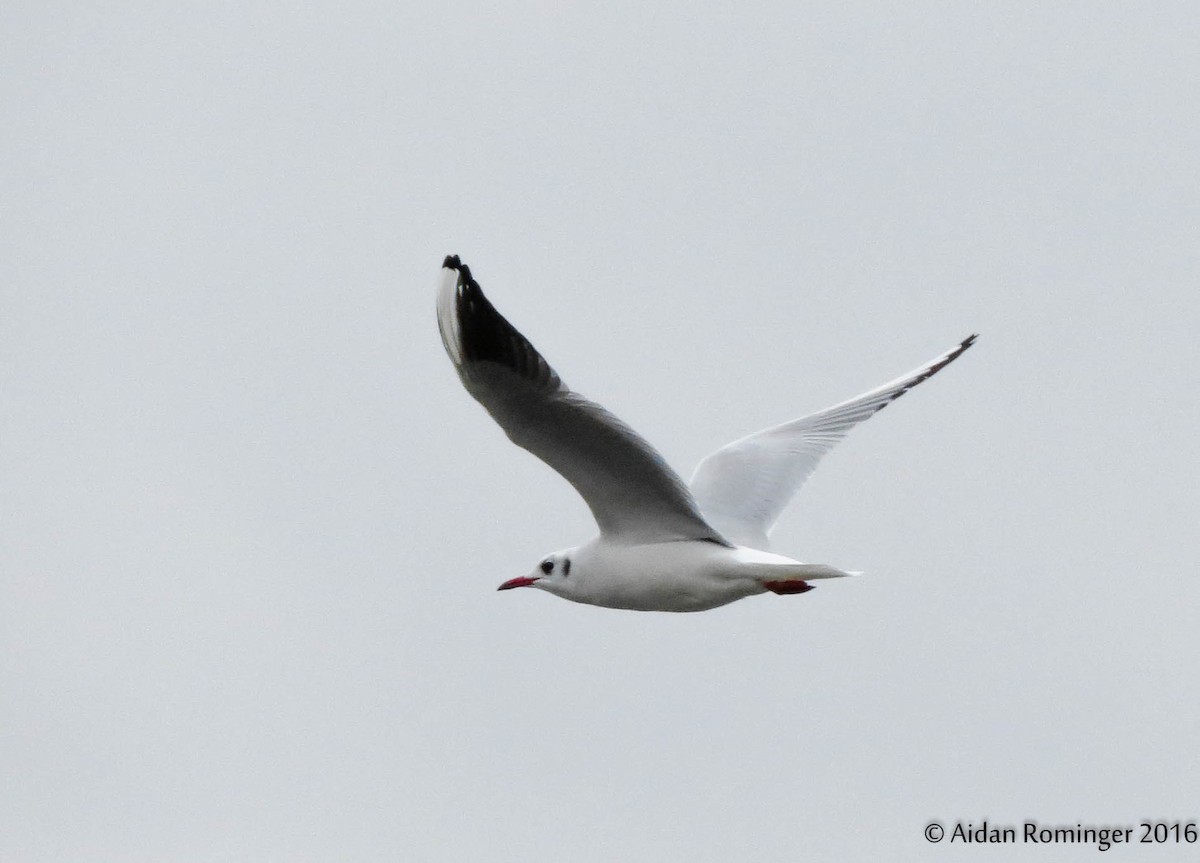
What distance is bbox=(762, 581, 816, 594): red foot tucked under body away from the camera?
10.3 m

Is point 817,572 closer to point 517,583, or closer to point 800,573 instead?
point 800,573

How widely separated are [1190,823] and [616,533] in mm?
3068

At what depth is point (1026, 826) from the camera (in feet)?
30.8

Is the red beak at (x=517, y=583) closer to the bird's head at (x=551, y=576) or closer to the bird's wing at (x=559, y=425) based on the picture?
the bird's head at (x=551, y=576)

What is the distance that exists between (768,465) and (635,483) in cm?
206

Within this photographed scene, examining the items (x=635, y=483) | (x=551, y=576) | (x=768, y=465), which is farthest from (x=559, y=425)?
(x=768, y=465)

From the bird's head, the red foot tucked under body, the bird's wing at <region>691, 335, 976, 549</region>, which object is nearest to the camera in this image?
the red foot tucked under body

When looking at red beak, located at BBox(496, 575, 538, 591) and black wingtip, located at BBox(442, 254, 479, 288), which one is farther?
red beak, located at BBox(496, 575, 538, 591)

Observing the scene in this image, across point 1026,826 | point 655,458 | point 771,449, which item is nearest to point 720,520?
Answer: point 771,449

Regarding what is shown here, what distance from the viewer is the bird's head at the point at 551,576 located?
10.6 metres

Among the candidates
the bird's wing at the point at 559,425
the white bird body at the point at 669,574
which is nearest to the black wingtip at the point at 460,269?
the bird's wing at the point at 559,425

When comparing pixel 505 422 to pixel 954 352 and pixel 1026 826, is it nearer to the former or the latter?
pixel 1026 826

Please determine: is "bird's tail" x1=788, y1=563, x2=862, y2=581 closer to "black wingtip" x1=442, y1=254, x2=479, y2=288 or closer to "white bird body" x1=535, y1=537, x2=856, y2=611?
"white bird body" x1=535, y1=537, x2=856, y2=611

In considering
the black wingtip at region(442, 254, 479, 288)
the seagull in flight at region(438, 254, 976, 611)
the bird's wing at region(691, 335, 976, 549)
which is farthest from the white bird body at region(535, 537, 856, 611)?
the black wingtip at region(442, 254, 479, 288)
